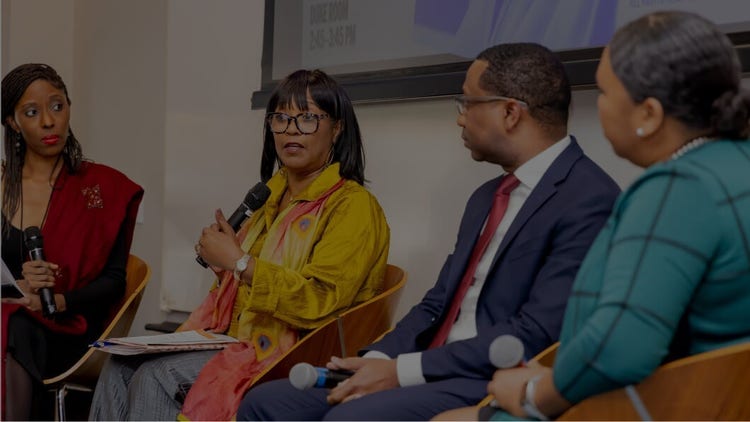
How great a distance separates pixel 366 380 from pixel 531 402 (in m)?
0.58

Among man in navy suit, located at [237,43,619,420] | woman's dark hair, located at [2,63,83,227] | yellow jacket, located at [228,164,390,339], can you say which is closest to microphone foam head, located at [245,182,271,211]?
yellow jacket, located at [228,164,390,339]

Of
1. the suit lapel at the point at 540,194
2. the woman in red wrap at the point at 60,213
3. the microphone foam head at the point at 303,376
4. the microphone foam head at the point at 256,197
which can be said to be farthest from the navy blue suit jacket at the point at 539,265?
the woman in red wrap at the point at 60,213

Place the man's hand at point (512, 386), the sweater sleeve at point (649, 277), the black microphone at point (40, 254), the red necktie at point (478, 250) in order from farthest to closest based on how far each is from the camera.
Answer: the black microphone at point (40, 254)
the red necktie at point (478, 250)
the man's hand at point (512, 386)
the sweater sleeve at point (649, 277)

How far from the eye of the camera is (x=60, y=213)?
11.6ft

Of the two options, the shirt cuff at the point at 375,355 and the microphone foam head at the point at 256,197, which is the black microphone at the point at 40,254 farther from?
the shirt cuff at the point at 375,355

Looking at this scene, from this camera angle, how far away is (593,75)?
8.76ft

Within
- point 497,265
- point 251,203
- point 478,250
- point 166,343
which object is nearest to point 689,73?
point 497,265

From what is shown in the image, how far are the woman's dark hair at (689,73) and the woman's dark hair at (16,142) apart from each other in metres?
2.55

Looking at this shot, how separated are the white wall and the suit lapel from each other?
1.99 feet

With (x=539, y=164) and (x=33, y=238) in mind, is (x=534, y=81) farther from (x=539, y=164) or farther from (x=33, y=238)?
(x=33, y=238)

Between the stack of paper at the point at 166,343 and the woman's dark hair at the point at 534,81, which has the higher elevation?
the woman's dark hair at the point at 534,81

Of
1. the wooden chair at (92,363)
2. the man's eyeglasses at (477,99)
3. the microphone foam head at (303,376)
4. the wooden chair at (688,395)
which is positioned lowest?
the wooden chair at (92,363)

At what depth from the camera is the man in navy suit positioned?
6.74ft

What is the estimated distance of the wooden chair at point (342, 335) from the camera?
2.65 m
